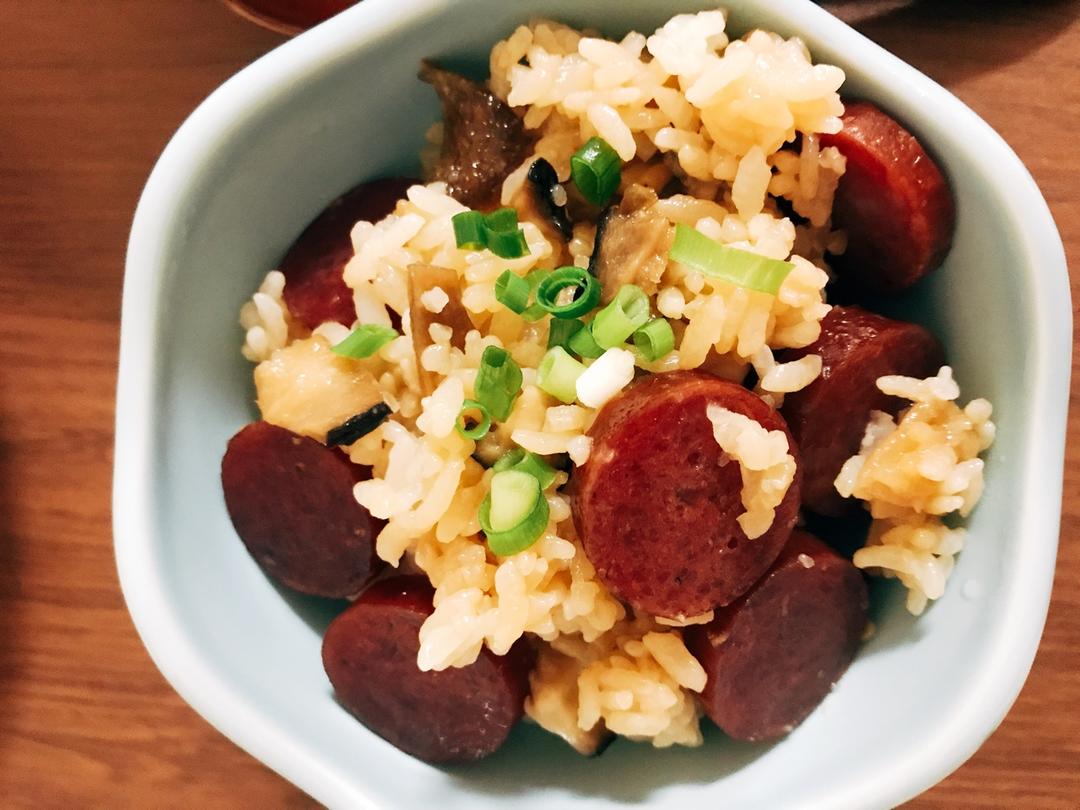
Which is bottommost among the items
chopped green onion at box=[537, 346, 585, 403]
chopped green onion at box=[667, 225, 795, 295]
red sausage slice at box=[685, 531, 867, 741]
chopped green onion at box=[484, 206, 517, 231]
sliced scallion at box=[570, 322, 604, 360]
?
red sausage slice at box=[685, 531, 867, 741]

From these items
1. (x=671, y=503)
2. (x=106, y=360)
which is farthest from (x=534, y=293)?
(x=106, y=360)

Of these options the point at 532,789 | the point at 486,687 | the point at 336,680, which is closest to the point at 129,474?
the point at 336,680

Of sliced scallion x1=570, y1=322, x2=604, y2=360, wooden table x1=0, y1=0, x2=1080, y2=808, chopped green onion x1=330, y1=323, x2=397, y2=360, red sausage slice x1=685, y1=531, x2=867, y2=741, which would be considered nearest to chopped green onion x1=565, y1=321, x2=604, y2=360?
sliced scallion x1=570, y1=322, x2=604, y2=360

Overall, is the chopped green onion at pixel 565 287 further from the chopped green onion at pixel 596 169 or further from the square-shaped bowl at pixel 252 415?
the square-shaped bowl at pixel 252 415

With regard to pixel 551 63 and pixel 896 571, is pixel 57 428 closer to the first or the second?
pixel 551 63

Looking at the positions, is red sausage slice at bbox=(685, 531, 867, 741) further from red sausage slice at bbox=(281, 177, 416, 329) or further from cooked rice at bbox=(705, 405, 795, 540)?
red sausage slice at bbox=(281, 177, 416, 329)

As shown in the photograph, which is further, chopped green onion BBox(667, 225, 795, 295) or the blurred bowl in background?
the blurred bowl in background

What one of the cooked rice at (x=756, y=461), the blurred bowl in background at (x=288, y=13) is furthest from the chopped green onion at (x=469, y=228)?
the blurred bowl in background at (x=288, y=13)
